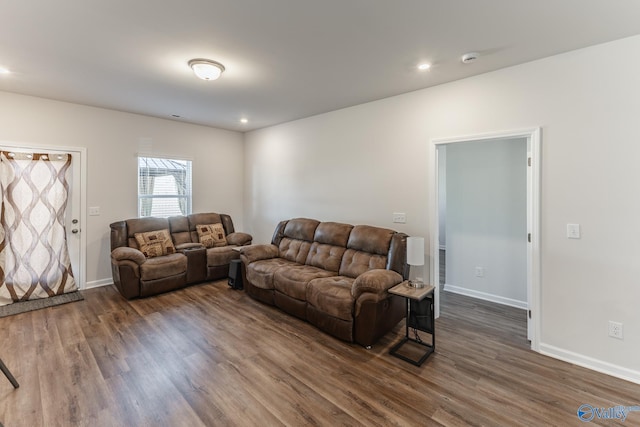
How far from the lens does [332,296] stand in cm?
295

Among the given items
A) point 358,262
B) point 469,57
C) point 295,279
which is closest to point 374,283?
point 358,262

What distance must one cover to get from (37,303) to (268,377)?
3585mm

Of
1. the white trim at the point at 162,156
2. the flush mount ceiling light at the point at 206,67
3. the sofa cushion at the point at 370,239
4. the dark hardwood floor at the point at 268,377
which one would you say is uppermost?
the flush mount ceiling light at the point at 206,67

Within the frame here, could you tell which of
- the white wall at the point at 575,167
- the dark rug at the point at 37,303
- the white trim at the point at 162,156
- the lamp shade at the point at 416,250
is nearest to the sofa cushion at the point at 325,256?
the white wall at the point at 575,167

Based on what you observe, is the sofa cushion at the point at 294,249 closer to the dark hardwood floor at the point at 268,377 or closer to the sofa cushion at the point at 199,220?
the dark hardwood floor at the point at 268,377

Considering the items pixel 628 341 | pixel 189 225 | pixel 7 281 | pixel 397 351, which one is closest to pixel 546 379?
pixel 628 341

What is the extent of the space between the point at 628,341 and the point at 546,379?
29.0 inches

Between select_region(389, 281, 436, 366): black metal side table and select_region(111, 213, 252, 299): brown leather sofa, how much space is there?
3097 mm

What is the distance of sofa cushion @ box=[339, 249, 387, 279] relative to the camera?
3.39 metres

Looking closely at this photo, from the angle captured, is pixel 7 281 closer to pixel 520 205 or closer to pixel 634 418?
pixel 634 418

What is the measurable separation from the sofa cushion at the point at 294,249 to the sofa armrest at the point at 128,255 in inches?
75.7

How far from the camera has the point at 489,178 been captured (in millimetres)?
3977

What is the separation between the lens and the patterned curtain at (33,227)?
148 inches

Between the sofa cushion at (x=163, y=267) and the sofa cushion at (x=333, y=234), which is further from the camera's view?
the sofa cushion at (x=163, y=267)
